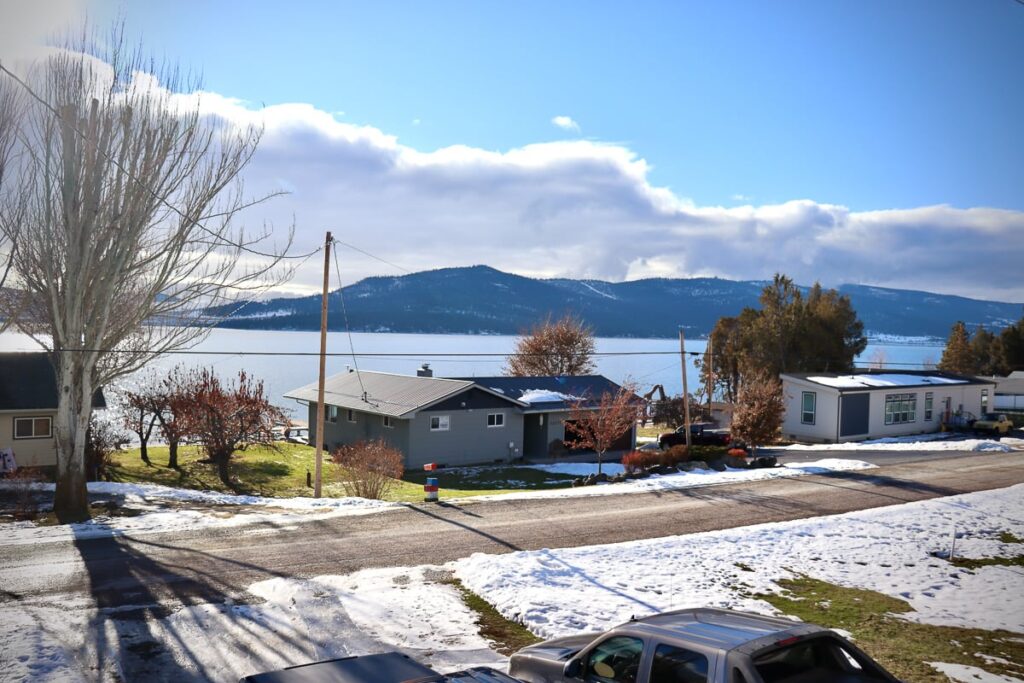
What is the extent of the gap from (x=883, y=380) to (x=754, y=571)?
38212 millimetres

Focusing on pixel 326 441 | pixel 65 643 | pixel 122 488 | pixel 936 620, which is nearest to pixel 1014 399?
pixel 326 441

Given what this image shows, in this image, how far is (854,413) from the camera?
4519 centimetres

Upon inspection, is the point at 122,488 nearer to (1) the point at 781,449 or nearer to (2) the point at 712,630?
(2) the point at 712,630

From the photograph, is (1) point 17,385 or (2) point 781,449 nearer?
(1) point 17,385

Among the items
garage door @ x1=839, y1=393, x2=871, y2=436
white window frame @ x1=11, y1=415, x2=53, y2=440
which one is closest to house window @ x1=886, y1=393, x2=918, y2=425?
garage door @ x1=839, y1=393, x2=871, y2=436

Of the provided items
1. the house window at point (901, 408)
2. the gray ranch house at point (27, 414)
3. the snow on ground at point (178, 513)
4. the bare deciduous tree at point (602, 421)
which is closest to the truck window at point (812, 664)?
the snow on ground at point (178, 513)

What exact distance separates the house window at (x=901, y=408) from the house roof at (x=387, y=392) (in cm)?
2675

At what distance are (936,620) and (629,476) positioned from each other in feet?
56.9

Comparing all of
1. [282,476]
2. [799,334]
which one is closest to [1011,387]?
[799,334]

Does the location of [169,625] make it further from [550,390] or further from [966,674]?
[550,390]

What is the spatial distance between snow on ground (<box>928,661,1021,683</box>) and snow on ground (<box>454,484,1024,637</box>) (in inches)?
94.9

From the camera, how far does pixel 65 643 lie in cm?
1071

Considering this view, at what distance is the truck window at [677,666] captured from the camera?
623cm

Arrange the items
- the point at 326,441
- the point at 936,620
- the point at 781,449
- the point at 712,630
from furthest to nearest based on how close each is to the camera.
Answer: the point at 326,441
the point at 781,449
the point at 936,620
the point at 712,630
